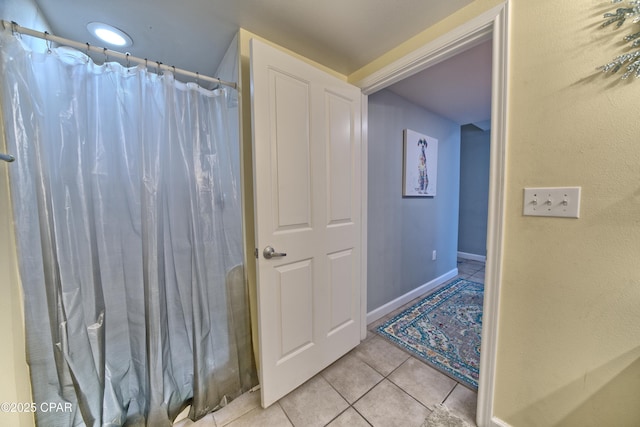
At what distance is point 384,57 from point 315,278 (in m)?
1.58

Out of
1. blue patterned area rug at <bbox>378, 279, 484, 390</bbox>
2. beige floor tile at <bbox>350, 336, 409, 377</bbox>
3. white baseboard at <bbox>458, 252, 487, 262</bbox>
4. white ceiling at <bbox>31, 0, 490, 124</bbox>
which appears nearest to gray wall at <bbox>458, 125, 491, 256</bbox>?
white baseboard at <bbox>458, 252, 487, 262</bbox>

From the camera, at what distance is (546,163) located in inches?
36.7

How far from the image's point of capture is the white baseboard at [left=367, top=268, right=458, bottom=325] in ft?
7.04

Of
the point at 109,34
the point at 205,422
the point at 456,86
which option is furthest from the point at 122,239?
the point at 456,86

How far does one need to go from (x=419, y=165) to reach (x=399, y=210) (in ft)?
1.93

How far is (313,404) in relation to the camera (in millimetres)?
1288

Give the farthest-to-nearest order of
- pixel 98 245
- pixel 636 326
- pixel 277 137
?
pixel 277 137
pixel 98 245
pixel 636 326

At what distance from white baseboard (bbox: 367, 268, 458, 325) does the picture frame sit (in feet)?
3.66

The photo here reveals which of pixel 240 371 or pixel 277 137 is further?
pixel 240 371

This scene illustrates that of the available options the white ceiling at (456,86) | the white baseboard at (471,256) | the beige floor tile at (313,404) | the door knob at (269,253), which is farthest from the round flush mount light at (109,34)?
the white baseboard at (471,256)

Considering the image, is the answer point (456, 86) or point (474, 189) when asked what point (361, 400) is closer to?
point (456, 86)

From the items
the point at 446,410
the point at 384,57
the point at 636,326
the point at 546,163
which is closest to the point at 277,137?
the point at 384,57

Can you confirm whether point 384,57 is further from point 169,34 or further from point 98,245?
point 98,245

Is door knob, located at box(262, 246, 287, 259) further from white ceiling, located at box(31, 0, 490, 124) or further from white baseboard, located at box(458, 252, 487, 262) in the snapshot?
white baseboard, located at box(458, 252, 487, 262)
